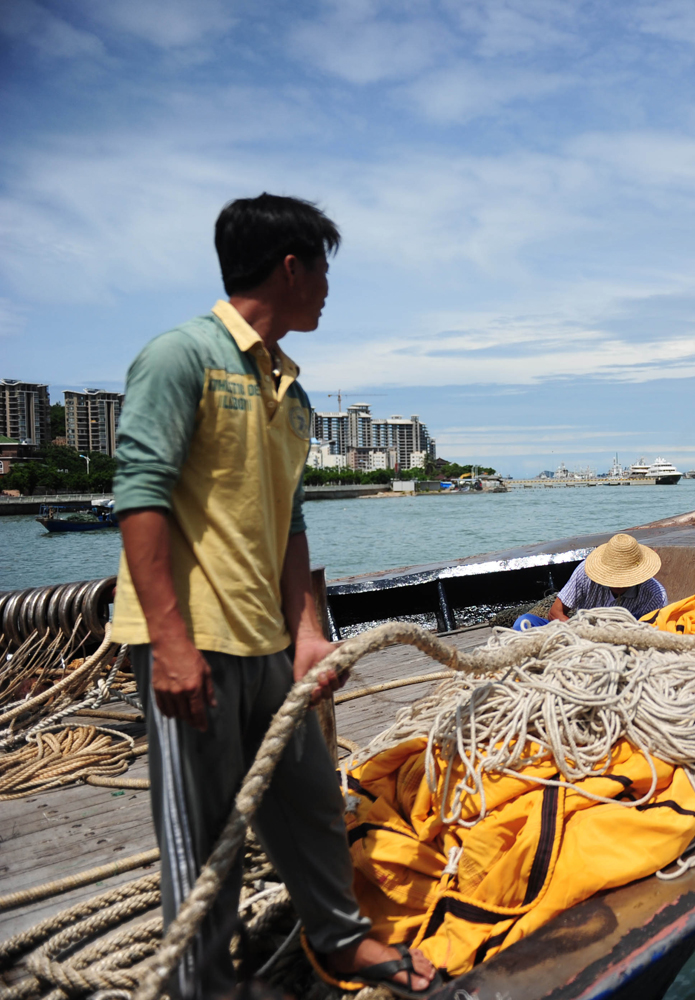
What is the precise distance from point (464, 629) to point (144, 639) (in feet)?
14.2

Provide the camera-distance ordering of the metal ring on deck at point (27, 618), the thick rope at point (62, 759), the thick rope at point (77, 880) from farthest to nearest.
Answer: the metal ring on deck at point (27, 618) → the thick rope at point (62, 759) → the thick rope at point (77, 880)

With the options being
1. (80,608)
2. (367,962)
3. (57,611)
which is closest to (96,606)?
(80,608)

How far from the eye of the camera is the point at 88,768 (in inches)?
122

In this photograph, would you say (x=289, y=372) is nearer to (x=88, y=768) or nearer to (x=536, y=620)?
(x=88, y=768)

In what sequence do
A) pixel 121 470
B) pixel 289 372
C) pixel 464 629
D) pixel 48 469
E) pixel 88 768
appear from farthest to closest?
pixel 48 469, pixel 464 629, pixel 88 768, pixel 289 372, pixel 121 470

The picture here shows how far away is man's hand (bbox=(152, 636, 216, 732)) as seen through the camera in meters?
1.34

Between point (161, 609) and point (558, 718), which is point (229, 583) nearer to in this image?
point (161, 609)

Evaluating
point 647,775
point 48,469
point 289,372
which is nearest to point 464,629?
point 647,775

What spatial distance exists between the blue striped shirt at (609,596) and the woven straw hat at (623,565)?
111 millimetres

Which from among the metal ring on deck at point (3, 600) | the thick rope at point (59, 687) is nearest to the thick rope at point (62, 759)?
the thick rope at point (59, 687)

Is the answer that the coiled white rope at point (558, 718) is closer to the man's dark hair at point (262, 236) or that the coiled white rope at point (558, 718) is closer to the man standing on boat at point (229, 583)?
the man standing on boat at point (229, 583)

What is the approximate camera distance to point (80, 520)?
46.7 metres

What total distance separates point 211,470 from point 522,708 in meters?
1.41

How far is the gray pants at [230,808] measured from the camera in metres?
1.44
